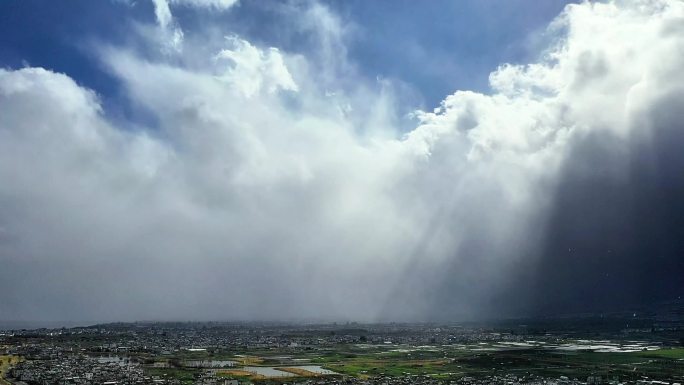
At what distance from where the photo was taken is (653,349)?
75.6 meters

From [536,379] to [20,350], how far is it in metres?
72.8

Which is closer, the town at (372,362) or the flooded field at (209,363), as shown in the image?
the town at (372,362)

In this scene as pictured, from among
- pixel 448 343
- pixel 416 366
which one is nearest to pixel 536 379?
pixel 416 366

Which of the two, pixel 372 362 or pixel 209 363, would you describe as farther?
pixel 372 362

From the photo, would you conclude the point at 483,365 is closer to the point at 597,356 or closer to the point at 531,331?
the point at 597,356

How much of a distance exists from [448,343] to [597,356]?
32.1 meters

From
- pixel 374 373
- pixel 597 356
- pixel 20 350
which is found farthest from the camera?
pixel 20 350

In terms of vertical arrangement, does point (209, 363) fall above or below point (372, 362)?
above

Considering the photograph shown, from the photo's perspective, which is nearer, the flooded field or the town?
the town

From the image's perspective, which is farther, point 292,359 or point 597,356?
point 292,359

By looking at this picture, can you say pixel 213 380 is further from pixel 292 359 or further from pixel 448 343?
pixel 448 343

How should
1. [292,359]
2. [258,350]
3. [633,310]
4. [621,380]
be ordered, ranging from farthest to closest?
1. [633,310]
2. [258,350]
3. [292,359]
4. [621,380]

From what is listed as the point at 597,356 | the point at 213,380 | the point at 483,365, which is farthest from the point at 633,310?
the point at 213,380

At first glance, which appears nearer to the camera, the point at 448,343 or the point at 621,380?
the point at 621,380
